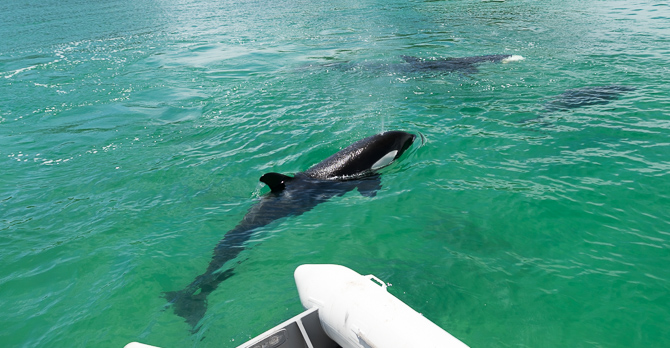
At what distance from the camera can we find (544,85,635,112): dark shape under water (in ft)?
42.7

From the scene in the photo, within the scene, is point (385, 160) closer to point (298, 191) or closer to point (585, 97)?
point (298, 191)

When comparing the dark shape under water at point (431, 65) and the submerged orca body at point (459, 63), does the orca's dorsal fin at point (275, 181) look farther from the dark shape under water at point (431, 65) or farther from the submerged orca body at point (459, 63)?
the submerged orca body at point (459, 63)

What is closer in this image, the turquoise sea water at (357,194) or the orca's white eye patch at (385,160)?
the turquoise sea water at (357,194)

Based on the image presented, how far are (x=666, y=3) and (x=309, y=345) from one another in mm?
32092

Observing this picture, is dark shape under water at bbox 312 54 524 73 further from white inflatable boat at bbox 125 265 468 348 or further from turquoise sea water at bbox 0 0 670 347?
white inflatable boat at bbox 125 265 468 348

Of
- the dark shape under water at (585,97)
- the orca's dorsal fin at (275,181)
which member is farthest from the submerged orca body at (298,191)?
the dark shape under water at (585,97)

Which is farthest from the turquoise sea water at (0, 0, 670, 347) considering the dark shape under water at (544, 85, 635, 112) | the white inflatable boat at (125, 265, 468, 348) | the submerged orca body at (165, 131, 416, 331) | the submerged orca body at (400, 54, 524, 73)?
the white inflatable boat at (125, 265, 468, 348)

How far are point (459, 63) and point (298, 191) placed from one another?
11632 millimetres

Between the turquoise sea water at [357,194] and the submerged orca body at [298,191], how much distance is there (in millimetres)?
239

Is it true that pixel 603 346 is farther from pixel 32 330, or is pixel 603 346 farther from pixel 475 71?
pixel 475 71

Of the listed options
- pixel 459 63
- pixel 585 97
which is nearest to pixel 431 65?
pixel 459 63

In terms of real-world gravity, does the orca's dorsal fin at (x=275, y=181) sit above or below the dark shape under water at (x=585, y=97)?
below

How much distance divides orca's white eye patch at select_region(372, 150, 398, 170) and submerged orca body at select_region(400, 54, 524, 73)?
8297mm

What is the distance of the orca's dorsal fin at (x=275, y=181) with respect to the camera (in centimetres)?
908
